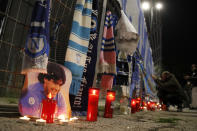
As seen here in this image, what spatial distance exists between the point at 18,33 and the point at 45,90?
1745 millimetres

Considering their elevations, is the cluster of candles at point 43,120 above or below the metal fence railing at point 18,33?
A: below

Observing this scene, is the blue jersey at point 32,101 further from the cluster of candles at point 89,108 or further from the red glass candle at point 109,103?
the red glass candle at point 109,103

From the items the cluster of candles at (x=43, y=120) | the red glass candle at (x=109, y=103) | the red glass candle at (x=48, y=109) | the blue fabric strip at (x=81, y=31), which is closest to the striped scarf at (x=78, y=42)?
the blue fabric strip at (x=81, y=31)

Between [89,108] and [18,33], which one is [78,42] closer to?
[89,108]

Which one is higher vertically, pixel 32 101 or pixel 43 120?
pixel 32 101

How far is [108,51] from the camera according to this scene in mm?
2592

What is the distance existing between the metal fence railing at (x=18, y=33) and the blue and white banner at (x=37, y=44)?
1.19ft

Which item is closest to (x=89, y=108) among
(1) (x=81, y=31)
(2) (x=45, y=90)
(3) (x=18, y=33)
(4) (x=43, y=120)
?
(2) (x=45, y=90)

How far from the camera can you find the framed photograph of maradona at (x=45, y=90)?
5.50ft

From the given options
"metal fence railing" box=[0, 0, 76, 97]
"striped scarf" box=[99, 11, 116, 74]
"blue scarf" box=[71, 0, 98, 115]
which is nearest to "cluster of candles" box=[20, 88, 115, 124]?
"blue scarf" box=[71, 0, 98, 115]

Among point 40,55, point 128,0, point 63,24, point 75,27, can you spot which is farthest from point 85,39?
point 128,0

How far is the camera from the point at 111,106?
8.14 feet

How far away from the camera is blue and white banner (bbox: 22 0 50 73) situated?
1.57 m

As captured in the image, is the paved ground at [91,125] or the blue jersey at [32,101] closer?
the paved ground at [91,125]
